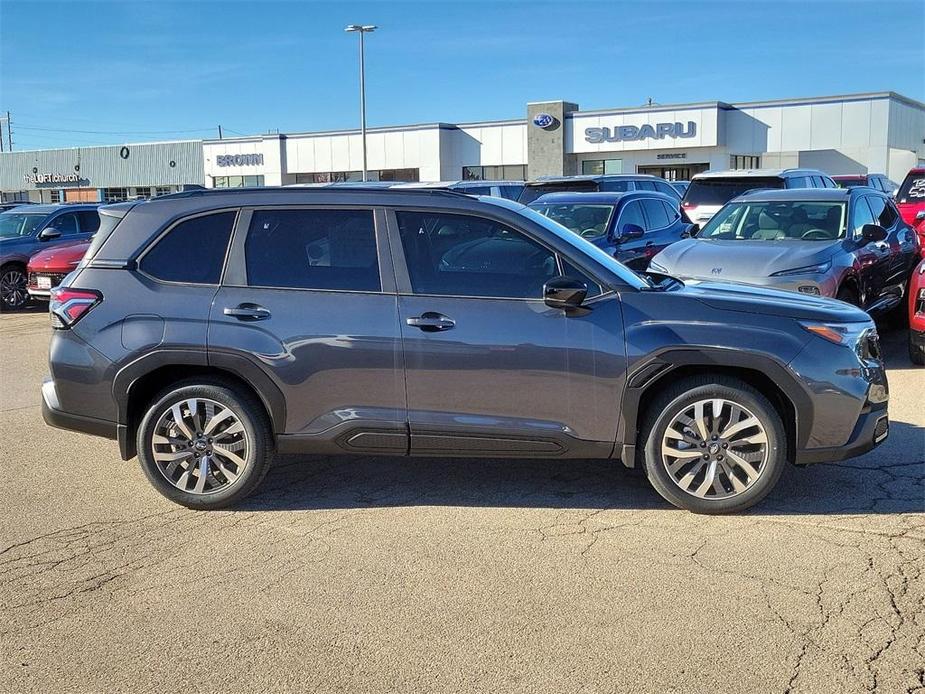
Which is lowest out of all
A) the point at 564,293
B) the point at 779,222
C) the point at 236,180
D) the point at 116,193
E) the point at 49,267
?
the point at 49,267

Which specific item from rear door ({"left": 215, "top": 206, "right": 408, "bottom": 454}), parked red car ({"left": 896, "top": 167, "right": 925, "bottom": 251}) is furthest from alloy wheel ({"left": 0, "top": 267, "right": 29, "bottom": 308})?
parked red car ({"left": 896, "top": 167, "right": 925, "bottom": 251})

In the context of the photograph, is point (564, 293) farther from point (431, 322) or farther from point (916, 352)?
point (916, 352)

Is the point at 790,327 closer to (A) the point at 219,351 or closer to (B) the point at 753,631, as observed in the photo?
(B) the point at 753,631

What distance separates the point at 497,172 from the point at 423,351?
144ft

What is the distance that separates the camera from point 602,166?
4525cm

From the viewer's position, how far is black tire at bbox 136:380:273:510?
5.13 metres

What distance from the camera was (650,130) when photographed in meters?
42.6

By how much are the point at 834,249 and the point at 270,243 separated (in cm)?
650

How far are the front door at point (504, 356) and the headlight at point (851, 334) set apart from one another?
1.10 metres

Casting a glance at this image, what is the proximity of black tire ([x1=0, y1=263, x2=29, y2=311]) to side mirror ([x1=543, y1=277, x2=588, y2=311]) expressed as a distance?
13.1 meters

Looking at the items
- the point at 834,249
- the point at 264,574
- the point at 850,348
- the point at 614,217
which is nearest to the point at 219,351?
the point at 264,574

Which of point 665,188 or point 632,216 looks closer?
point 632,216

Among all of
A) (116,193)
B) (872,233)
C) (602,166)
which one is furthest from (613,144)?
(116,193)

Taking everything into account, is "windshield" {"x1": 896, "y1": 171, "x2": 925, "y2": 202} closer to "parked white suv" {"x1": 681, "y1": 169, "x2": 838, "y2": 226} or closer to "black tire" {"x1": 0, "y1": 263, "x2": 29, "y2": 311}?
"parked white suv" {"x1": 681, "y1": 169, "x2": 838, "y2": 226}
